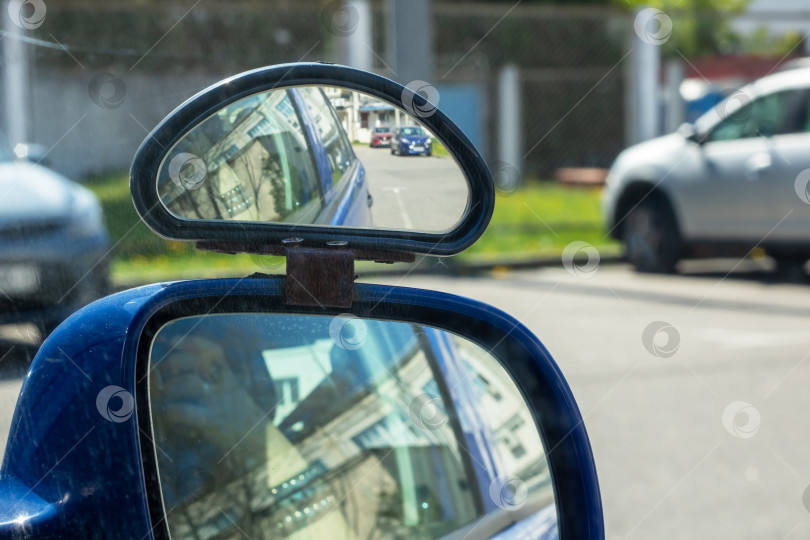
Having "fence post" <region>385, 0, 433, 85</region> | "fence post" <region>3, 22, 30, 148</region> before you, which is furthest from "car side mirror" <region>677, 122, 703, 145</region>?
"fence post" <region>3, 22, 30, 148</region>

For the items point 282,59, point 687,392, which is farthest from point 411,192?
point 282,59

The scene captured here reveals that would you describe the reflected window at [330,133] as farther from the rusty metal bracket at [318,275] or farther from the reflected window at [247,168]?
the rusty metal bracket at [318,275]

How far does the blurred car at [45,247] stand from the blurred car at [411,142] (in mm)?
866

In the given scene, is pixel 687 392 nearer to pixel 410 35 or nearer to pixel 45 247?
pixel 45 247

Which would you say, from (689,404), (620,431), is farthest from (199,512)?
(689,404)

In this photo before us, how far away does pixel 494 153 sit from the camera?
1493cm

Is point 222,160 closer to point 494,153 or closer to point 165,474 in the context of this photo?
point 165,474

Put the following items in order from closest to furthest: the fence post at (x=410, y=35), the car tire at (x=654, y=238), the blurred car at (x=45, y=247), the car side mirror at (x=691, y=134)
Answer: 1. the blurred car at (x=45, y=247)
2. the fence post at (x=410, y=35)
3. the car side mirror at (x=691, y=134)
4. the car tire at (x=654, y=238)

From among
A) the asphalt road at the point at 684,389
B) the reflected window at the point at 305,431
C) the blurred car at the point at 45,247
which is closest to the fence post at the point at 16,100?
the blurred car at the point at 45,247

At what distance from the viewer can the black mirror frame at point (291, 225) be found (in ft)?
3.92

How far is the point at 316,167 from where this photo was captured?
4.31 ft

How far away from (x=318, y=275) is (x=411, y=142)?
0.77ft

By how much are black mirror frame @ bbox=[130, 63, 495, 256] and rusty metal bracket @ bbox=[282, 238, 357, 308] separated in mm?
36

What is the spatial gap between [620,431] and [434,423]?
3.10 meters
